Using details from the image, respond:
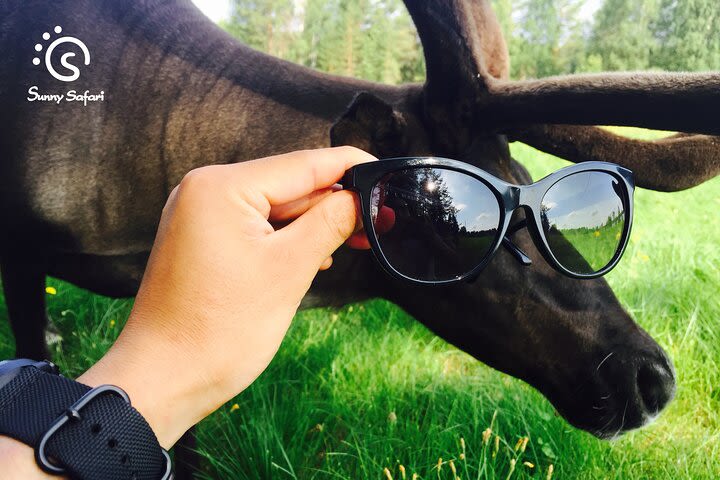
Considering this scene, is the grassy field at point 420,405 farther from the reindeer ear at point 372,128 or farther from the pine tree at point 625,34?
the pine tree at point 625,34

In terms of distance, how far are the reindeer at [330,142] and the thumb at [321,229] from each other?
734mm

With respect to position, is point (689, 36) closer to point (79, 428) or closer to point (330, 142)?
point (330, 142)

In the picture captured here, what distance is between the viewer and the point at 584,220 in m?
1.72

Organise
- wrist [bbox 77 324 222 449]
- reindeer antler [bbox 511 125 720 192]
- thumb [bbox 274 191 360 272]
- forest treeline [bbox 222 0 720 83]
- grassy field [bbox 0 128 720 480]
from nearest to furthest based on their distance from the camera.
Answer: wrist [bbox 77 324 222 449], thumb [bbox 274 191 360 272], grassy field [bbox 0 128 720 480], reindeer antler [bbox 511 125 720 192], forest treeline [bbox 222 0 720 83]

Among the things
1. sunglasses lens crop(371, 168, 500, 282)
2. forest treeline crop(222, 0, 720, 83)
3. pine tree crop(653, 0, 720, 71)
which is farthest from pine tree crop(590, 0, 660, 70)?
sunglasses lens crop(371, 168, 500, 282)

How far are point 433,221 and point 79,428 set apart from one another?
1.03 meters

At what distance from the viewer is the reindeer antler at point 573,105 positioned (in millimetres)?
1663

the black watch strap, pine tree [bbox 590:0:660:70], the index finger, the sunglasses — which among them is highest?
the index finger

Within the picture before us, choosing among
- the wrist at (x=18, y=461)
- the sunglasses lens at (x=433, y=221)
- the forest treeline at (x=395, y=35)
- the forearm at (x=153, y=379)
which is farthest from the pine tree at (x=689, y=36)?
the wrist at (x=18, y=461)

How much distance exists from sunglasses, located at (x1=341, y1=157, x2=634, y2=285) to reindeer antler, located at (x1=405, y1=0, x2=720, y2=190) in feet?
0.75

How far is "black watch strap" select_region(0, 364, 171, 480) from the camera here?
2.90 feet

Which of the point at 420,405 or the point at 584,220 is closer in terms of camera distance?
the point at 584,220

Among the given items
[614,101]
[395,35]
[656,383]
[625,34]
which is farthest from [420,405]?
[625,34]

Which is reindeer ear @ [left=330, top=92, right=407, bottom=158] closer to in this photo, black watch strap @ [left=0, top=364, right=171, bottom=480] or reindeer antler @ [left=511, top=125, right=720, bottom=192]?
reindeer antler @ [left=511, top=125, right=720, bottom=192]
